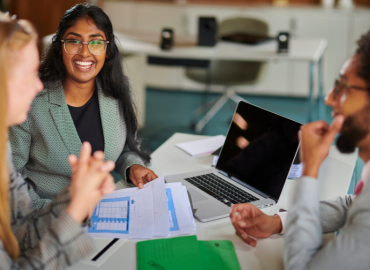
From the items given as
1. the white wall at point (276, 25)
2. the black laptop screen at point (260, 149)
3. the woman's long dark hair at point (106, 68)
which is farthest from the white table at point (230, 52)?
the black laptop screen at point (260, 149)

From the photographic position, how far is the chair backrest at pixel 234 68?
395 cm

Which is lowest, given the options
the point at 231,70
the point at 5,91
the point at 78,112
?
the point at 231,70

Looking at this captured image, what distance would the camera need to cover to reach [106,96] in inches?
63.6

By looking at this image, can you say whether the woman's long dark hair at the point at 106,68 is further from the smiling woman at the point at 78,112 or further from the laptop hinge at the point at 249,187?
the laptop hinge at the point at 249,187

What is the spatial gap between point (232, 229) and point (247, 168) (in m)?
0.31

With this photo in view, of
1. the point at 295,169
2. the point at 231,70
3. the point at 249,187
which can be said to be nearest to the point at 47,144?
the point at 249,187

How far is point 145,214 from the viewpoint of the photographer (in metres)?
1.16

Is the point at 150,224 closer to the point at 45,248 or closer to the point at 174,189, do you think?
the point at 174,189

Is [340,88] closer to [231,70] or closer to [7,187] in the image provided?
[7,187]

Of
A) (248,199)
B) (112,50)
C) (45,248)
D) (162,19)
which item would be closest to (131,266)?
(45,248)

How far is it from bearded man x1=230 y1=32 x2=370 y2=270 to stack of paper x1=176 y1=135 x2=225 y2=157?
811mm

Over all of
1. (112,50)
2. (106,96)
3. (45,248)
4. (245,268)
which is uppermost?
(112,50)

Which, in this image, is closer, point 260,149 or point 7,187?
point 7,187

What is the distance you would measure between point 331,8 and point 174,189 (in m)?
4.23
